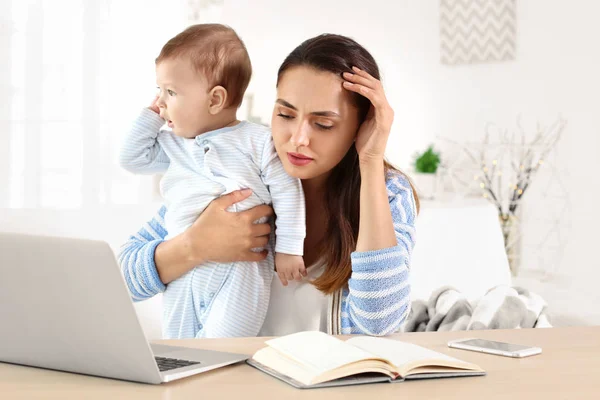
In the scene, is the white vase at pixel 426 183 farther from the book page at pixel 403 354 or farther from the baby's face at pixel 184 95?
the book page at pixel 403 354

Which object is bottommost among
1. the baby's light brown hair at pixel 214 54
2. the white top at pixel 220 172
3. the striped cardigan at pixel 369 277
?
the striped cardigan at pixel 369 277

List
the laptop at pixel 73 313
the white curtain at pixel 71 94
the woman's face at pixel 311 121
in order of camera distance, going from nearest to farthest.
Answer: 1. the laptop at pixel 73 313
2. the woman's face at pixel 311 121
3. the white curtain at pixel 71 94

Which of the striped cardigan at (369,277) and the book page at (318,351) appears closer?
the book page at (318,351)

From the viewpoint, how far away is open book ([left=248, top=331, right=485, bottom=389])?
890 millimetres

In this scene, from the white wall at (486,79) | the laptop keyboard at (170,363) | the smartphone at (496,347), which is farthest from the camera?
the white wall at (486,79)

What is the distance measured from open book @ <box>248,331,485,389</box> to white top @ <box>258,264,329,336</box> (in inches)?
28.0

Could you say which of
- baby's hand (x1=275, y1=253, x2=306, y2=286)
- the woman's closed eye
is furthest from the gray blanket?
the woman's closed eye

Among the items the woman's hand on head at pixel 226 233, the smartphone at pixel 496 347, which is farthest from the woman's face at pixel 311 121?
the smartphone at pixel 496 347

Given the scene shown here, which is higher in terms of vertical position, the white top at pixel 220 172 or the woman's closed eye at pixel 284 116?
the woman's closed eye at pixel 284 116

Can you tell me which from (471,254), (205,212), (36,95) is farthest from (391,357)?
(36,95)

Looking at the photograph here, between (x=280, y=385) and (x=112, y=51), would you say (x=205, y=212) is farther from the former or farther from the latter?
(x=112, y=51)

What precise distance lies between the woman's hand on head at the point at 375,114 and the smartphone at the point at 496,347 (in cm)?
47

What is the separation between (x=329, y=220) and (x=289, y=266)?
0.16 meters

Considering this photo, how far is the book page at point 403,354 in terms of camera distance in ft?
3.04
